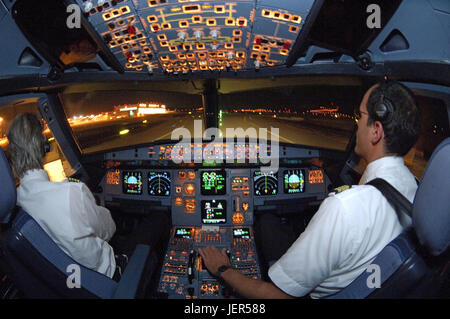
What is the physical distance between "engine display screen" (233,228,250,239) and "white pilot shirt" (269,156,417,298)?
5.36ft

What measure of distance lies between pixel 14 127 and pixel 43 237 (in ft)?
2.00

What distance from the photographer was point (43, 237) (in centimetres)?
122

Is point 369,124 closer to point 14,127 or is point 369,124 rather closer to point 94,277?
point 94,277

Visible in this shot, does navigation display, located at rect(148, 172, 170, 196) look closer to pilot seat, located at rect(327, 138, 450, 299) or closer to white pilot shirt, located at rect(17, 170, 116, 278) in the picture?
white pilot shirt, located at rect(17, 170, 116, 278)

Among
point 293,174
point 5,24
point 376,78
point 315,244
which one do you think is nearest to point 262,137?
Answer: point 293,174

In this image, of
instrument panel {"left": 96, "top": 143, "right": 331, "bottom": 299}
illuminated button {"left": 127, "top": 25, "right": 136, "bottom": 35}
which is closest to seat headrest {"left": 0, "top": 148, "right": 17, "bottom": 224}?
illuminated button {"left": 127, "top": 25, "right": 136, "bottom": 35}

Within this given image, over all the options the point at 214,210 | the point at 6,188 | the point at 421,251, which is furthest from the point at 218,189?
the point at 421,251

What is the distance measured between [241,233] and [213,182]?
0.59 metres

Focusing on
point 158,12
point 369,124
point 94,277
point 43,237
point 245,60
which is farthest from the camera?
point 245,60

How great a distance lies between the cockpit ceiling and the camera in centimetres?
161

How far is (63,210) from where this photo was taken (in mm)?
1354

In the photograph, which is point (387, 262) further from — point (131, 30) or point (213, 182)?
point (213, 182)

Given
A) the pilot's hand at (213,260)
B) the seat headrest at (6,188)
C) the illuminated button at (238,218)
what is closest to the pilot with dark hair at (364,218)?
the pilot's hand at (213,260)

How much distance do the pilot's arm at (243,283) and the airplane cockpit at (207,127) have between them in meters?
0.07
